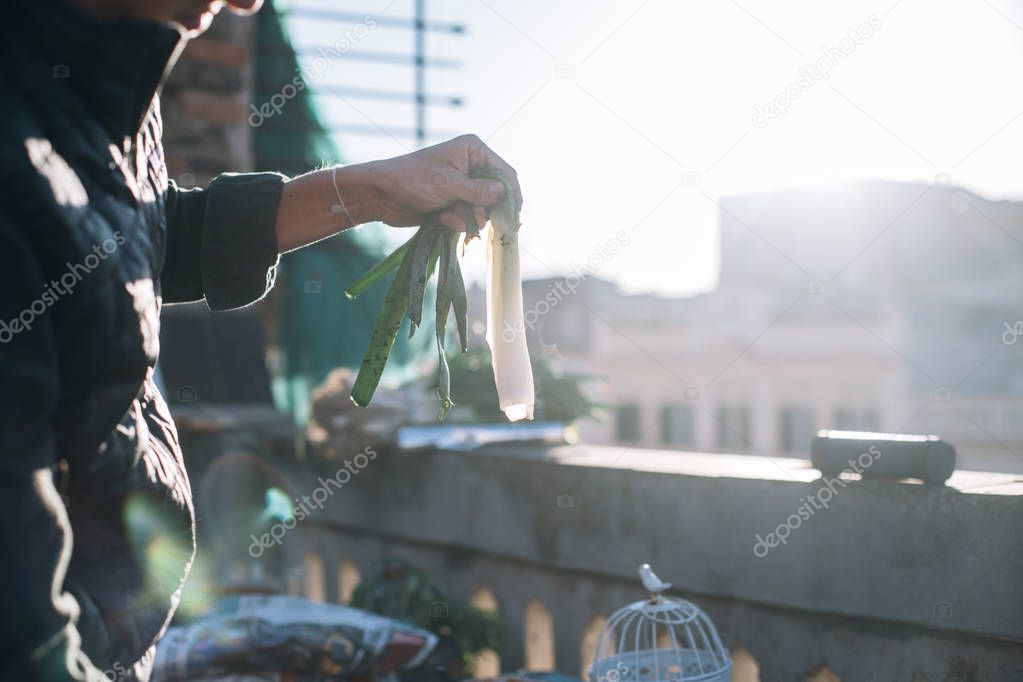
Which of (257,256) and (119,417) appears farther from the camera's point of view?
(257,256)

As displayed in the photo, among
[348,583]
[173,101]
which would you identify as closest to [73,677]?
[348,583]

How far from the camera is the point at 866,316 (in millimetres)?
32562

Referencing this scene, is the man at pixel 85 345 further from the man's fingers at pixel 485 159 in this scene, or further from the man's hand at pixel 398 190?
the man's fingers at pixel 485 159

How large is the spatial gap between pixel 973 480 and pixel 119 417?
1803 millimetres

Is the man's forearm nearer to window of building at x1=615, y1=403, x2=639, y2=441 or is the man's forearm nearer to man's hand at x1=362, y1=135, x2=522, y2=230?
man's hand at x1=362, y1=135, x2=522, y2=230

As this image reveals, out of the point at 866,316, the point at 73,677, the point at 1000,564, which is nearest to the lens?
the point at 73,677

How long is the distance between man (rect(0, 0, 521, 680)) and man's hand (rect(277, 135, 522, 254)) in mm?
275

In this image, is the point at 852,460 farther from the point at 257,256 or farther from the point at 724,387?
the point at 724,387

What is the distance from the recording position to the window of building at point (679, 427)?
37.4 meters

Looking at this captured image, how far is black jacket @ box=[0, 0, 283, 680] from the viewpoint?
0.87 m

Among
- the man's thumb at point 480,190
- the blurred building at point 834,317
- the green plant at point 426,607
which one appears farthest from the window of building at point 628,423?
the man's thumb at point 480,190

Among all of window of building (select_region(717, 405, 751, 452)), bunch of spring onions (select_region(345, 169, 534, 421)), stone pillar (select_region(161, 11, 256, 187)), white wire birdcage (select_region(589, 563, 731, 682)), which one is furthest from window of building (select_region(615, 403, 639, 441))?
bunch of spring onions (select_region(345, 169, 534, 421))

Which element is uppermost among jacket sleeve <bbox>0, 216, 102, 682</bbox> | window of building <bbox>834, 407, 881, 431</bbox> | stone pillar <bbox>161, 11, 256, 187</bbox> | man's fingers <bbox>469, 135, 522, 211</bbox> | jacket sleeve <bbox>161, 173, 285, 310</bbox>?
stone pillar <bbox>161, 11, 256, 187</bbox>

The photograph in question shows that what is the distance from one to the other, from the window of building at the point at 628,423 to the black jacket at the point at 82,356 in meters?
37.5
